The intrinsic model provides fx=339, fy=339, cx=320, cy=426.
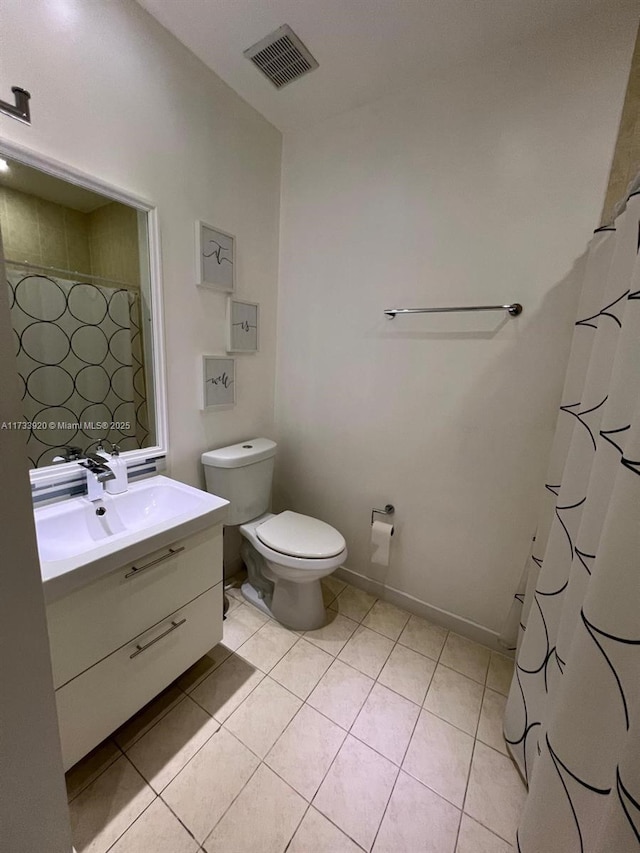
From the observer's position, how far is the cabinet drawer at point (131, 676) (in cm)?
94

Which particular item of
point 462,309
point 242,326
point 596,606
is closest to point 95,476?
point 242,326

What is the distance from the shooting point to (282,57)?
1364 millimetres

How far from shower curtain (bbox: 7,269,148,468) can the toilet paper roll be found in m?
1.20

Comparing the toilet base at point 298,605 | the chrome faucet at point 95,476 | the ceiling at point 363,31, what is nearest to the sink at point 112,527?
the chrome faucet at point 95,476

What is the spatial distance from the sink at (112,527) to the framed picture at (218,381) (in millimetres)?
441

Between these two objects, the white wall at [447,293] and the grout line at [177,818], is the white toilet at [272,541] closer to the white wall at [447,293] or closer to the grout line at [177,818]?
the white wall at [447,293]

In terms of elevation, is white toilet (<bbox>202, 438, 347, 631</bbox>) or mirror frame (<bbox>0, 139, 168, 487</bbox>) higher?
mirror frame (<bbox>0, 139, 168, 487</bbox>)

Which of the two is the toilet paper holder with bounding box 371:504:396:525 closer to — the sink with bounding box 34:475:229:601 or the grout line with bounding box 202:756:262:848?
the sink with bounding box 34:475:229:601

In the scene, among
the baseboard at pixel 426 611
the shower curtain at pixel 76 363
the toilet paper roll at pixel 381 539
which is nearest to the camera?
the shower curtain at pixel 76 363

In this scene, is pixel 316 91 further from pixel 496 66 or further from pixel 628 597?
pixel 628 597

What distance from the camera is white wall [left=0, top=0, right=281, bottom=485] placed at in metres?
1.03

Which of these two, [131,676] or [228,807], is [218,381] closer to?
[131,676]

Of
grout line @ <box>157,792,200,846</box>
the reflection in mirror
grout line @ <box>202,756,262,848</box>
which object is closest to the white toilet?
the reflection in mirror

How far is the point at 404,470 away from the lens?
174 cm
